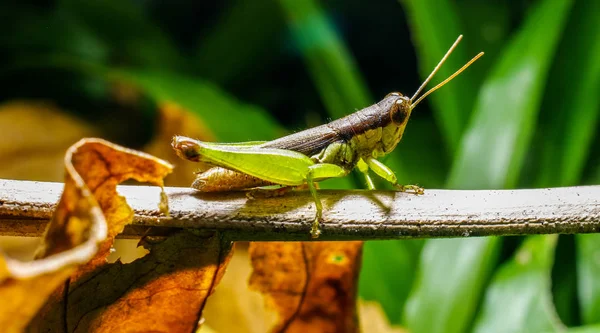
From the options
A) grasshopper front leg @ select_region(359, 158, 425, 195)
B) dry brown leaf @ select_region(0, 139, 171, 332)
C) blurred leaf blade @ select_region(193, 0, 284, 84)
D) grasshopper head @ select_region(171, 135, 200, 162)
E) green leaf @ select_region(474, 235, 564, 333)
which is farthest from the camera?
blurred leaf blade @ select_region(193, 0, 284, 84)

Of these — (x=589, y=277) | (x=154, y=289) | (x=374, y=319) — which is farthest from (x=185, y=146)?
(x=589, y=277)

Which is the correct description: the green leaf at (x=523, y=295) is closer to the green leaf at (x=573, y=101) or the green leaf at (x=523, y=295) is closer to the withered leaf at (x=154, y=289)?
the green leaf at (x=573, y=101)

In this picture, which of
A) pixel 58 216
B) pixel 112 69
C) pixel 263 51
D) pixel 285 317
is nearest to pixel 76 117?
pixel 112 69

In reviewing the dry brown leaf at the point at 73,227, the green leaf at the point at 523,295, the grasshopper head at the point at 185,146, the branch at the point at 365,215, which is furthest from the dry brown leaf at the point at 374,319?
the dry brown leaf at the point at 73,227

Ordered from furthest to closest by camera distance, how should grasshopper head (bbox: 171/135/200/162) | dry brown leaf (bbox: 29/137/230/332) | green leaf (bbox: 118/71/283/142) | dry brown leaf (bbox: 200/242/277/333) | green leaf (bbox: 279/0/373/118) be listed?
green leaf (bbox: 279/0/373/118), green leaf (bbox: 118/71/283/142), dry brown leaf (bbox: 200/242/277/333), grasshopper head (bbox: 171/135/200/162), dry brown leaf (bbox: 29/137/230/332)

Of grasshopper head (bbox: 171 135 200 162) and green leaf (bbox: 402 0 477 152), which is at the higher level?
green leaf (bbox: 402 0 477 152)

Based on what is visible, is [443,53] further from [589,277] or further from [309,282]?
[309,282]

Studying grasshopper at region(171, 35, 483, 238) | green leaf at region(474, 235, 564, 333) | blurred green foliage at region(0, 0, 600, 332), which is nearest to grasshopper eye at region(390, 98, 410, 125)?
grasshopper at region(171, 35, 483, 238)

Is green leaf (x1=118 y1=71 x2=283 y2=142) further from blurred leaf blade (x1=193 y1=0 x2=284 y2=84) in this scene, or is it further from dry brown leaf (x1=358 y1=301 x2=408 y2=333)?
blurred leaf blade (x1=193 y1=0 x2=284 y2=84)

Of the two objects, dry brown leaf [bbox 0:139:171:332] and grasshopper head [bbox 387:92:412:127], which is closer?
dry brown leaf [bbox 0:139:171:332]
